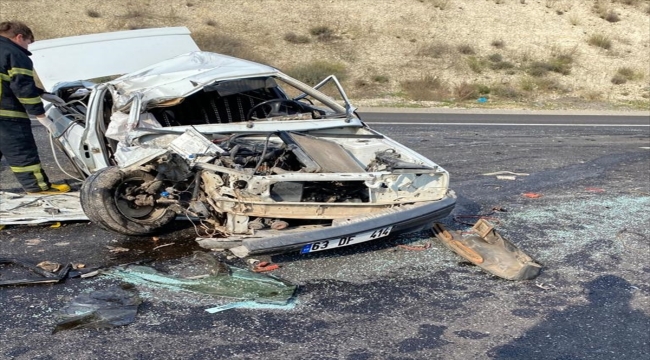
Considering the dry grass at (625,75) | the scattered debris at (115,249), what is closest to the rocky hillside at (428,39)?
the dry grass at (625,75)

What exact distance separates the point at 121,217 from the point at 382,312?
8.10ft

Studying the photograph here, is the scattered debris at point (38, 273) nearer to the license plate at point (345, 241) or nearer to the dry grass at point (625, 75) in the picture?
the license plate at point (345, 241)

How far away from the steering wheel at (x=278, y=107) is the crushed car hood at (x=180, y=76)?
1.28 ft

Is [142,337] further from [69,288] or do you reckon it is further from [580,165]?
[580,165]

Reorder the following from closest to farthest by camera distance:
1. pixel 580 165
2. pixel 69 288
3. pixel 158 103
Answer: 1. pixel 69 288
2. pixel 158 103
3. pixel 580 165

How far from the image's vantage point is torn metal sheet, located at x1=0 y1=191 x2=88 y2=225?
19.8 feet

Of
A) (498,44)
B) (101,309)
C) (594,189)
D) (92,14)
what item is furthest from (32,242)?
(498,44)

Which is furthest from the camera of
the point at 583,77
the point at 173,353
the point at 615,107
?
the point at 583,77

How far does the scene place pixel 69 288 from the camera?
4.69 meters

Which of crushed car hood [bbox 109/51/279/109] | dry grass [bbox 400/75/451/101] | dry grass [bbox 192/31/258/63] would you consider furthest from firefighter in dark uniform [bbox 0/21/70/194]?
dry grass [bbox 192/31/258/63]

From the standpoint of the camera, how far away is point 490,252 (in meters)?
5.55

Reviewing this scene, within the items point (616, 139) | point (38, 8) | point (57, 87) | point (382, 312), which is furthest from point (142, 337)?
point (38, 8)

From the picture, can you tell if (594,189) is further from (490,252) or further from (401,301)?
(401,301)

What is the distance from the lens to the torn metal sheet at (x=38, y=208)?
6.04 meters
